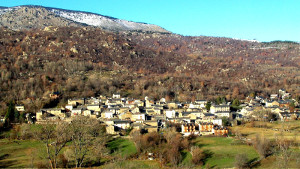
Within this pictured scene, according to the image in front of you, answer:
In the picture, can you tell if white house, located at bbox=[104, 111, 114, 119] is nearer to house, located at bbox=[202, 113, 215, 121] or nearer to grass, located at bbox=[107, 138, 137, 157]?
grass, located at bbox=[107, 138, 137, 157]

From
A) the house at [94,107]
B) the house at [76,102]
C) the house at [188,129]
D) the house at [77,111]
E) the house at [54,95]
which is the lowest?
the house at [188,129]

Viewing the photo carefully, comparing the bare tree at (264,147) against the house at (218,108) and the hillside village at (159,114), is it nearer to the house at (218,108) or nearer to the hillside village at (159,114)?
the hillside village at (159,114)

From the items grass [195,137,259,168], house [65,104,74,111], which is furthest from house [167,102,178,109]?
grass [195,137,259,168]

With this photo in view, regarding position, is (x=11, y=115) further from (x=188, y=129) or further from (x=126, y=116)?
(x=188, y=129)

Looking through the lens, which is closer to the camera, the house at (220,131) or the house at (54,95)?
the house at (220,131)

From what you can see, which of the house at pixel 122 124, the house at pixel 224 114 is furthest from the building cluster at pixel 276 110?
the house at pixel 122 124

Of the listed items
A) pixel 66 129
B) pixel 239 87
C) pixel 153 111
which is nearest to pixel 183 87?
pixel 239 87

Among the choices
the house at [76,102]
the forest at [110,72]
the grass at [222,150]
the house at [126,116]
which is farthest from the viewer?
the forest at [110,72]

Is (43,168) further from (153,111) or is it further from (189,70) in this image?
(189,70)
